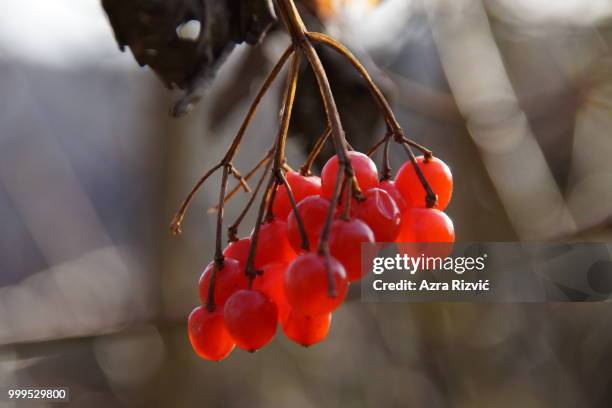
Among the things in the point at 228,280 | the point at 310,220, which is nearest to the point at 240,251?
the point at 228,280

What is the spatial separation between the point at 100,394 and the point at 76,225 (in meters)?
1.16

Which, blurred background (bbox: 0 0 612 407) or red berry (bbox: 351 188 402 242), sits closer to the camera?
red berry (bbox: 351 188 402 242)

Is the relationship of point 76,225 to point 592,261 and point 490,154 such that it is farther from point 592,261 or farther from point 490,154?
point 592,261

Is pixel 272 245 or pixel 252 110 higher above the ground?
pixel 252 110

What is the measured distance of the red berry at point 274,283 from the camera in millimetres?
713

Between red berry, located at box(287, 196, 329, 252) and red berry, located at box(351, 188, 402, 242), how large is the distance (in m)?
0.03

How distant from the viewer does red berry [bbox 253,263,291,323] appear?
71cm

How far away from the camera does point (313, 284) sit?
0.58m

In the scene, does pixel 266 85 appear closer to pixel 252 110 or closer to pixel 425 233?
pixel 252 110

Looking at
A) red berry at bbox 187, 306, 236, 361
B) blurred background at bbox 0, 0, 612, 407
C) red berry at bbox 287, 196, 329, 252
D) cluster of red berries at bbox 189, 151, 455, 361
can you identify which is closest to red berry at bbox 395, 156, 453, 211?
cluster of red berries at bbox 189, 151, 455, 361

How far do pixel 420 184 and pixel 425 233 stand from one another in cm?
7

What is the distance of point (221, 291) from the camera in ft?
2.45

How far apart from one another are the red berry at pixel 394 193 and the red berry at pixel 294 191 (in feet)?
0.24

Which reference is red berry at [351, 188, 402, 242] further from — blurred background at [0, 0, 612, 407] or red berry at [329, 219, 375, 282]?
blurred background at [0, 0, 612, 407]
